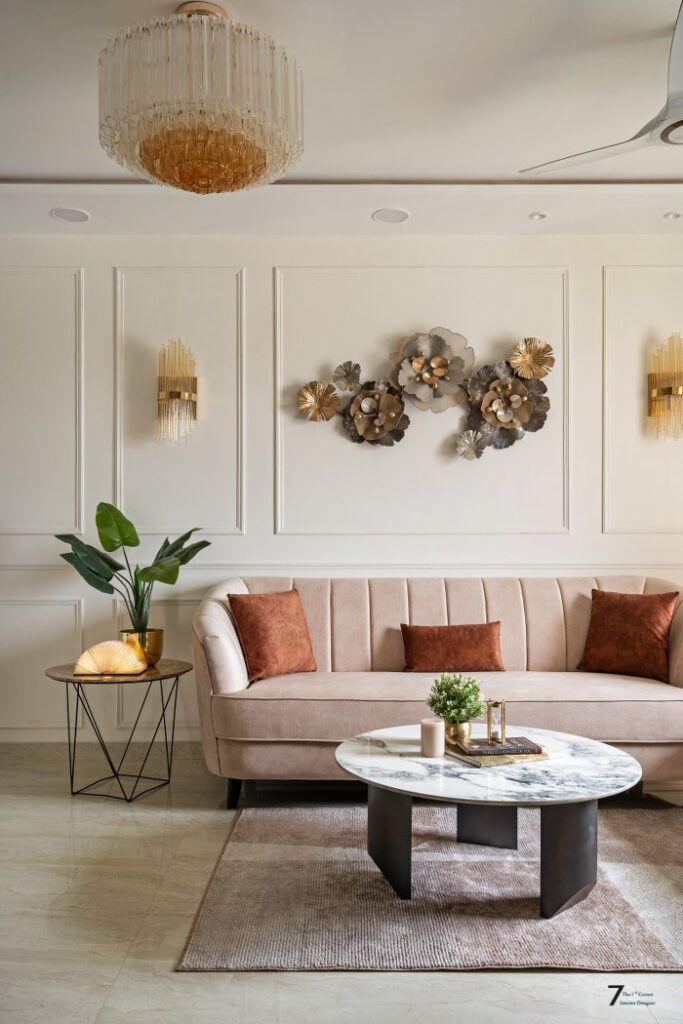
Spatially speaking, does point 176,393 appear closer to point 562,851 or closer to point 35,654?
point 35,654

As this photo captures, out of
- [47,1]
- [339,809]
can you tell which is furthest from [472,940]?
[47,1]

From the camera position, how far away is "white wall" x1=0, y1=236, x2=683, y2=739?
4.41m

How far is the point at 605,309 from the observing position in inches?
175

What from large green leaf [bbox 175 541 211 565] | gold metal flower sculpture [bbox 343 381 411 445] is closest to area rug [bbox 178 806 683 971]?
large green leaf [bbox 175 541 211 565]

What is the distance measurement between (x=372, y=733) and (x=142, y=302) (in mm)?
2686

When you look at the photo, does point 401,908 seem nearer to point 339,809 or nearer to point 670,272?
point 339,809

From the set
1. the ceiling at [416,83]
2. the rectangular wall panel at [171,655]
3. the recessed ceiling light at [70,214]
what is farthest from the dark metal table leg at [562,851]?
the recessed ceiling light at [70,214]

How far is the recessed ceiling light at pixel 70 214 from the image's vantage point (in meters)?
4.03

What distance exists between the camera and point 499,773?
2555 millimetres

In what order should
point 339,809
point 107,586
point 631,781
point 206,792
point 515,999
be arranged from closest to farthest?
point 515,999, point 631,781, point 339,809, point 206,792, point 107,586

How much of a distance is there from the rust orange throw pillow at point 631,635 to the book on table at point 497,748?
3.99ft

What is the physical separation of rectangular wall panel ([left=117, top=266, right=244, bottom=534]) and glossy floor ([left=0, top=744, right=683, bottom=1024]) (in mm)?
1817

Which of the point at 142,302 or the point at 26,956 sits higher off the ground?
the point at 142,302

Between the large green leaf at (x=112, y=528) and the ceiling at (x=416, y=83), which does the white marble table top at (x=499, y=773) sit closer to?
the large green leaf at (x=112, y=528)
